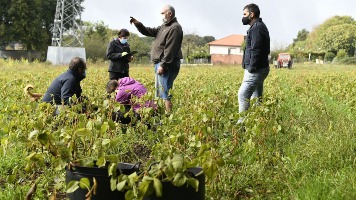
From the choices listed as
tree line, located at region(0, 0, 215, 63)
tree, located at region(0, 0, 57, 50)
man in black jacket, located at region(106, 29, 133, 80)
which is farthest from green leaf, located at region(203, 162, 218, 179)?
tree, located at region(0, 0, 57, 50)

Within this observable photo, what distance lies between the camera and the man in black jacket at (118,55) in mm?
7508

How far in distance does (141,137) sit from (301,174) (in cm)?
167

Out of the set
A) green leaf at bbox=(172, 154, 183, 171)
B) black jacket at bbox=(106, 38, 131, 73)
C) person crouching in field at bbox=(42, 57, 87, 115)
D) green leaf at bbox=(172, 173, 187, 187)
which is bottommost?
green leaf at bbox=(172, 173, 187, 187)

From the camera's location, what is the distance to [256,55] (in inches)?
207

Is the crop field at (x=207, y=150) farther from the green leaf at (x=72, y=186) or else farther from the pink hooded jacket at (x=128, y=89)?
the pink hooded jacket at (x=128, y=89)

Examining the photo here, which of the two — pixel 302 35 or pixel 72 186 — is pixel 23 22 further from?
pixel 302 35

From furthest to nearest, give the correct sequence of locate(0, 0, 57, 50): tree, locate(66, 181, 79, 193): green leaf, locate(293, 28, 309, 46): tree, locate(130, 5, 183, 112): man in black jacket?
locate(293, 28, 309, 46): tree, locate(0, 0, 57, 50): tree, locate(130, 5, 183, 112): man in black jacket, locate(66, 181, 79, 193): green leaf

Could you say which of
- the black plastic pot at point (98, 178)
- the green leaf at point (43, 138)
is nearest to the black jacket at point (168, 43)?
the black plastic pot at point (98, 178)

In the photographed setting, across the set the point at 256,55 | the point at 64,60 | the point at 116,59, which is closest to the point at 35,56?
the point at 64,60

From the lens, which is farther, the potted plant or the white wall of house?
the white wall of house

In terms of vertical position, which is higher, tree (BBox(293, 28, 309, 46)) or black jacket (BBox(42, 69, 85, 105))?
tree (BBox(293, 28, 309, 46))

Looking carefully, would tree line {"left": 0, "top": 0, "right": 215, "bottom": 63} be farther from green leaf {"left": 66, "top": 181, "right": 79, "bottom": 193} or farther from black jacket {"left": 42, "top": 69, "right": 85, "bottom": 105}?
green leaf {"left": 66, "top": 181, "right": 79, "bottom": 193}

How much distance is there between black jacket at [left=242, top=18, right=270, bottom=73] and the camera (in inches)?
206

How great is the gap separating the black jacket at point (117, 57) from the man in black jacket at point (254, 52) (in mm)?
2819
